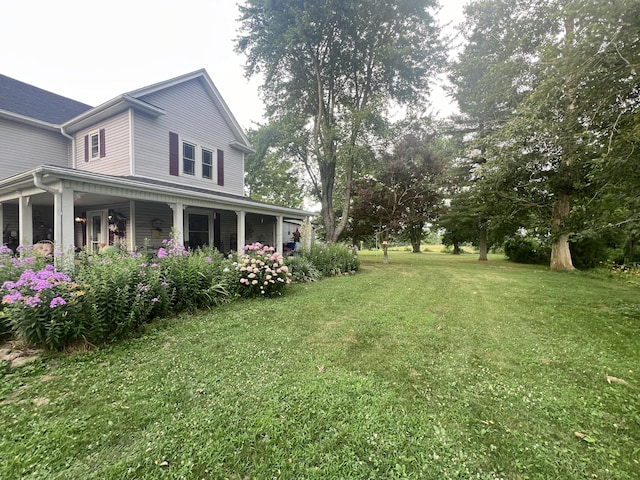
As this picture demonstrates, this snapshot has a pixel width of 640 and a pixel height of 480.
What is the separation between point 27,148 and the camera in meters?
9.07

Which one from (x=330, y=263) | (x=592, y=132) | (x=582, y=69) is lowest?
(x=330, y=263)

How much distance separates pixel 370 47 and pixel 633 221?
1384 cm

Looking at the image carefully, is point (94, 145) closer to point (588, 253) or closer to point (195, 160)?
point (195, 160)

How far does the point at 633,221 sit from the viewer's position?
455cm

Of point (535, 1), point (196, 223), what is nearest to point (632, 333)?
Result: point (196, 223)

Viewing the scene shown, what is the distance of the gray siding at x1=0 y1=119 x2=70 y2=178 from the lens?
858 cm

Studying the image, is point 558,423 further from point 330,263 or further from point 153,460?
point 330,263

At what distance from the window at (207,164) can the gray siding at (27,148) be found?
16.4 feet

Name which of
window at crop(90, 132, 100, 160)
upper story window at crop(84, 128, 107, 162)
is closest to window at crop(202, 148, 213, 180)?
upper story window at crop(84, 128, 107, 162)

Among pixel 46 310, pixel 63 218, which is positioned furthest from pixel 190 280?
pixel 63 218

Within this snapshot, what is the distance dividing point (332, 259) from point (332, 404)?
7.79 m

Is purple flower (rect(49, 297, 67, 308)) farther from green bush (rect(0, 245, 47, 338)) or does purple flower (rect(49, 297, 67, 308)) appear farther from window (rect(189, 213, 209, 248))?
window (rect(189, 213, 209, 248))

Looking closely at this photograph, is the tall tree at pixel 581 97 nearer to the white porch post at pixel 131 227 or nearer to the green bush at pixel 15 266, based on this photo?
the green bush at pixel 15 266

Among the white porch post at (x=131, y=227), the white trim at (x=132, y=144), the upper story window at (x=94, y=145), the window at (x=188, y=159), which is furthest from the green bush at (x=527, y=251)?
the upper story window at (x=94, y=145)
